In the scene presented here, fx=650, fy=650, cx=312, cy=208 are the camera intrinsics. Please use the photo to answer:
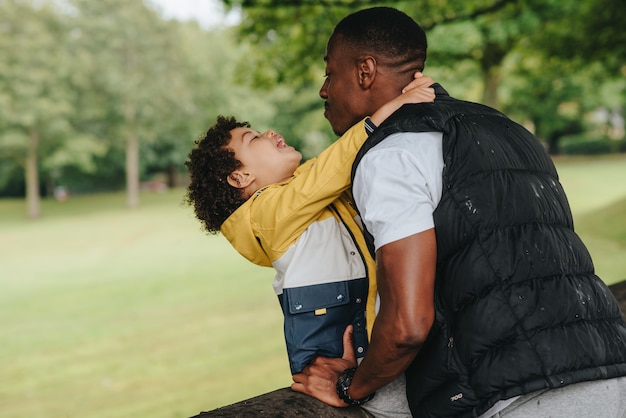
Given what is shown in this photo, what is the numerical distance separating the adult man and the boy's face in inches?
26.7

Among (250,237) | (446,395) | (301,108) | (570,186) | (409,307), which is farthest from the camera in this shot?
(301,108)

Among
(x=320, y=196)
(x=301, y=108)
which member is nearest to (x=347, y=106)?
(x=320, y=196)

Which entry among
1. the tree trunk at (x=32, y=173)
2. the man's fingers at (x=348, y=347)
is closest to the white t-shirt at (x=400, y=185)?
the man's fingers at (x=348, y=347)

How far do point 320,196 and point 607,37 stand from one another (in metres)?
13.2

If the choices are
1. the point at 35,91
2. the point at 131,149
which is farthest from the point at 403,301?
the point at 131,149

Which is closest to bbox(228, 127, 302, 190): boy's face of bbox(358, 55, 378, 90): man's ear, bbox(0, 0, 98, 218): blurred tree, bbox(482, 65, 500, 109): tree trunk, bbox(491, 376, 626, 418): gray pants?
bbox(358, 55, 378, 90): man's ear

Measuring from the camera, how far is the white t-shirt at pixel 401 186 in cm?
161

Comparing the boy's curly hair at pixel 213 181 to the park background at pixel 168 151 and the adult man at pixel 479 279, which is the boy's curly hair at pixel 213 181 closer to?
the adult man at pixel 479 279

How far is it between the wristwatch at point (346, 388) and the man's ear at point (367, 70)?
890mm

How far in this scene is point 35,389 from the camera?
321 inches

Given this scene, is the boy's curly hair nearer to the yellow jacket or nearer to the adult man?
the yellow jacket

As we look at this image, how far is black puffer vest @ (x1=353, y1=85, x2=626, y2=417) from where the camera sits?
5.33 ft

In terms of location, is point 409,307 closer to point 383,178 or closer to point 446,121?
point 383,178

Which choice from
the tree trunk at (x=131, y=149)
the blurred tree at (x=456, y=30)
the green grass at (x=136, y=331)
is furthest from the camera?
the tree trunk at (x=131, y=149)
